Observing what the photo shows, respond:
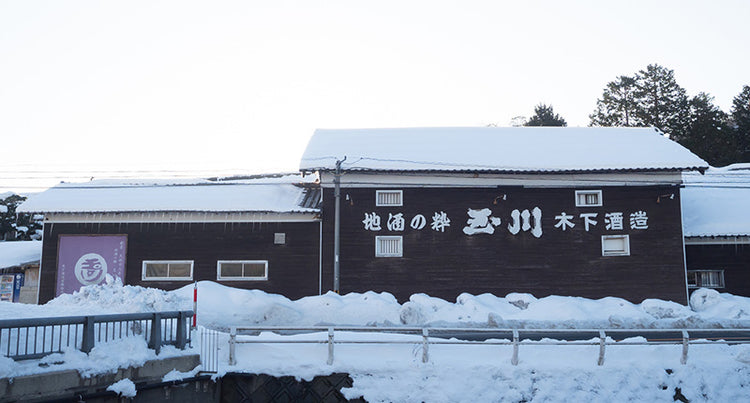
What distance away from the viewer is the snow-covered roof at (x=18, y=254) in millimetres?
28453

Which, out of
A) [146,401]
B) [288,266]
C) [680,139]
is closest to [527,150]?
[288,266]

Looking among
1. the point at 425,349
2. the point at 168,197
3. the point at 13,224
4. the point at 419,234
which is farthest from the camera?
the point at 13,224

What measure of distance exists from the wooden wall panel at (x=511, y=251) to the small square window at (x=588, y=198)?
192 mm

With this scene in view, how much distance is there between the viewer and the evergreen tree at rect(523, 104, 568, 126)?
2276 inches

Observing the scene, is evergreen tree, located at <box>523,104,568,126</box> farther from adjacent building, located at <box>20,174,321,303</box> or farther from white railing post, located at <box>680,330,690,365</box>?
white railing post, located at <box>680,330,690,365</box>

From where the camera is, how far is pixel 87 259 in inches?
1057

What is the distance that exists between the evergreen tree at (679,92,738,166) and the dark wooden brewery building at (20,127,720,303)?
1138 inches

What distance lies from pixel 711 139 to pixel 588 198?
105ft

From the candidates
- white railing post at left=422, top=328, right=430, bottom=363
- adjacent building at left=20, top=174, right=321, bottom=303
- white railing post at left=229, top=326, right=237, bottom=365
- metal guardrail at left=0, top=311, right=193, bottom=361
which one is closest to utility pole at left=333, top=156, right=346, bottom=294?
adjacent building at left=20, top=174, right=321, bottom=303

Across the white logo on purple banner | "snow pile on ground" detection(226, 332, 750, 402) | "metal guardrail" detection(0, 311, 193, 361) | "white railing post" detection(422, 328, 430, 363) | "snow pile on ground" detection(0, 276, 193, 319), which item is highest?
the white logo on purple banner

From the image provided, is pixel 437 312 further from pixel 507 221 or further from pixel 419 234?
pixel 507 221

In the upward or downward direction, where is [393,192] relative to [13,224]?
upward

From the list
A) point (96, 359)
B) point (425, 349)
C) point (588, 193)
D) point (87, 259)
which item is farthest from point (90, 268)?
point (588, 193)

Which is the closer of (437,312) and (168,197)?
(437,312)
